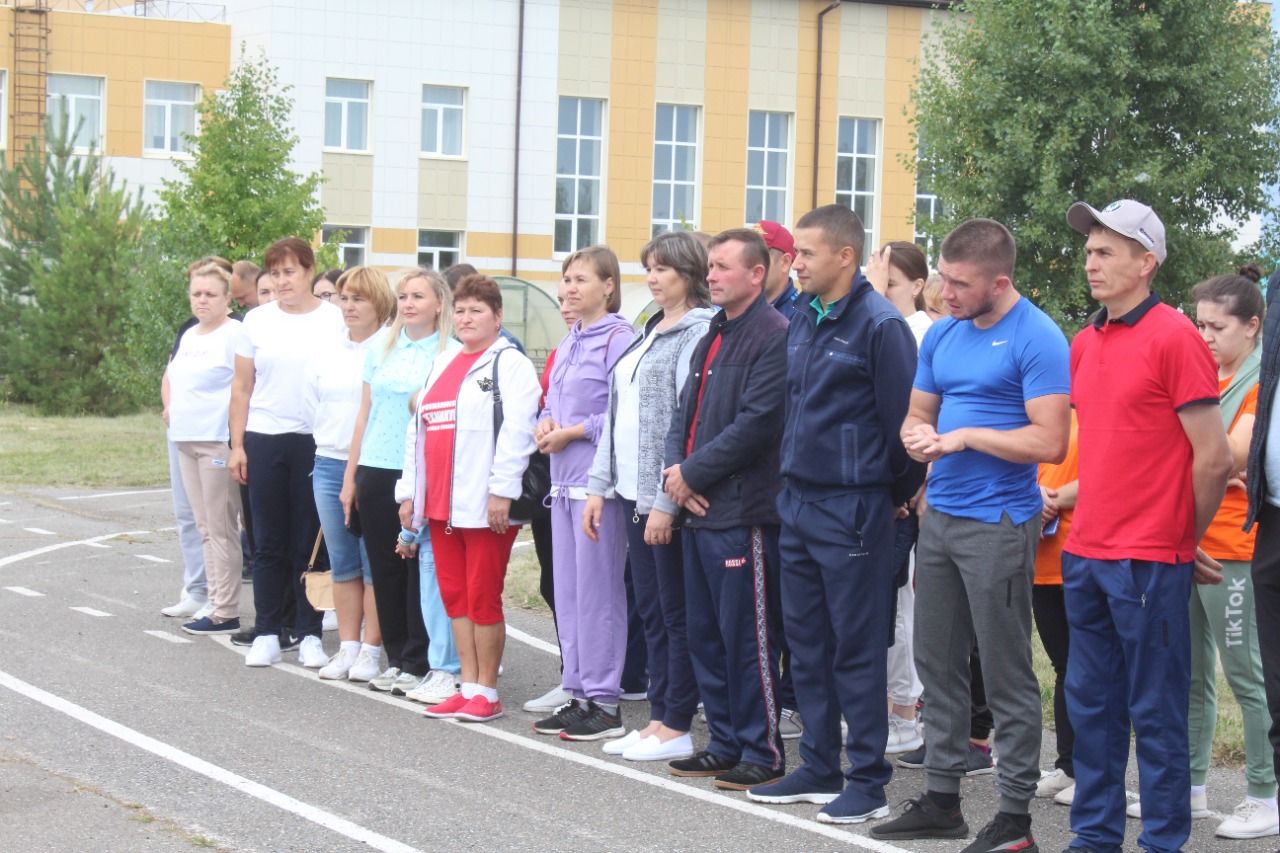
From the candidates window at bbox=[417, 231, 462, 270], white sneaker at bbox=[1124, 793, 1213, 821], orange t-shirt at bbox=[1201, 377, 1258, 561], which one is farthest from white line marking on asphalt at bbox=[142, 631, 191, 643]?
window at bbox=[417, 231, 462, 270]

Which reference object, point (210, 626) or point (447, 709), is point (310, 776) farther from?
point (210, 626)

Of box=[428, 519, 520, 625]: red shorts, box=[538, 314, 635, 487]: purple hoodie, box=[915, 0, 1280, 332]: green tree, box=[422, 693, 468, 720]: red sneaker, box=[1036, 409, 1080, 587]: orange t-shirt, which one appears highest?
box=[915, 0, 1280, 332]: green tree

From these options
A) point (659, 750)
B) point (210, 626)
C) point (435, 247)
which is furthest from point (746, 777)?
point (435, 247)

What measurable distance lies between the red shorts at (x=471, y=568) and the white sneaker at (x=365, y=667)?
954mm

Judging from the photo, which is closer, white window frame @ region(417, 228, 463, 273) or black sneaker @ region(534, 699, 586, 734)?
black sneaker @ region(534, 699, 586, 734)

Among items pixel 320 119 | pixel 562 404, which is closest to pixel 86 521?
pixel 562 404

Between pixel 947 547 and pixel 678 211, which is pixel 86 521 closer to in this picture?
pixel 947 547

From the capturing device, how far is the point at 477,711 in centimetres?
820

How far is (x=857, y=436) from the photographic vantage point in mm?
6406

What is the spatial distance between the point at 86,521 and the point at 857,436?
11924 mm

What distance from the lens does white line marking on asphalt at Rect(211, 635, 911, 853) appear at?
246 inches

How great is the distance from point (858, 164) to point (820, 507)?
148 ft

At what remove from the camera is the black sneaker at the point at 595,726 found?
7.87 metres

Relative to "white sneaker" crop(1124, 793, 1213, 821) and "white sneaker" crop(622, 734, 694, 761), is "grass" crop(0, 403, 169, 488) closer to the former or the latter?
"white sneaker" crop(622, 734, 694, 761)
